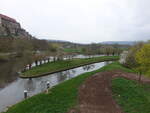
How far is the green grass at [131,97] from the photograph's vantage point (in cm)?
1225

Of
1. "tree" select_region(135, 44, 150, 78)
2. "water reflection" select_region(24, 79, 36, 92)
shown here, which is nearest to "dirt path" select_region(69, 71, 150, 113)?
"tree" select_region(135, 44, 150, 78)

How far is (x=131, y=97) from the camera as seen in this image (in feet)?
48.0

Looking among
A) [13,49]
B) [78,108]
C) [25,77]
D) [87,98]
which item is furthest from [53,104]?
[13,49]

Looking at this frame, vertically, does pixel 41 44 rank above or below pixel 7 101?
above

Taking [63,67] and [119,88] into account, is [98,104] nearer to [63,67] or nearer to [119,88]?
[119,88]

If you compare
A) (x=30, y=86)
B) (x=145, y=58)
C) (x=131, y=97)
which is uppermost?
(x=145, y=58)

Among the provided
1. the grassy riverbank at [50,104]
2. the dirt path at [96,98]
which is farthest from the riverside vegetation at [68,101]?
the dirt path at [96,98]

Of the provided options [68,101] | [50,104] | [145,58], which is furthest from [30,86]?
[145,58]

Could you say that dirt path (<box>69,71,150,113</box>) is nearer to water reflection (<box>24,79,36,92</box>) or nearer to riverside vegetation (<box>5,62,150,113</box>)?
riverside vegetation (<box>5,62,150,113</box>)

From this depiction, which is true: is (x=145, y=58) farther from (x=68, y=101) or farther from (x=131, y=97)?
(x=68, y=101)

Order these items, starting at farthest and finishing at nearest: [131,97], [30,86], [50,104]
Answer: [30,86]
[131,97]
[50,104]

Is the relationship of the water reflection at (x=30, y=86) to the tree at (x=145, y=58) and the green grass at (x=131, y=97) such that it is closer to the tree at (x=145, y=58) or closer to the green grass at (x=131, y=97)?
the green grass at (x=131, y=97)

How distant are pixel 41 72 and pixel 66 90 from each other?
17.5 m

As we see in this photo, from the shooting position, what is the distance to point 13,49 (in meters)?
57.7
